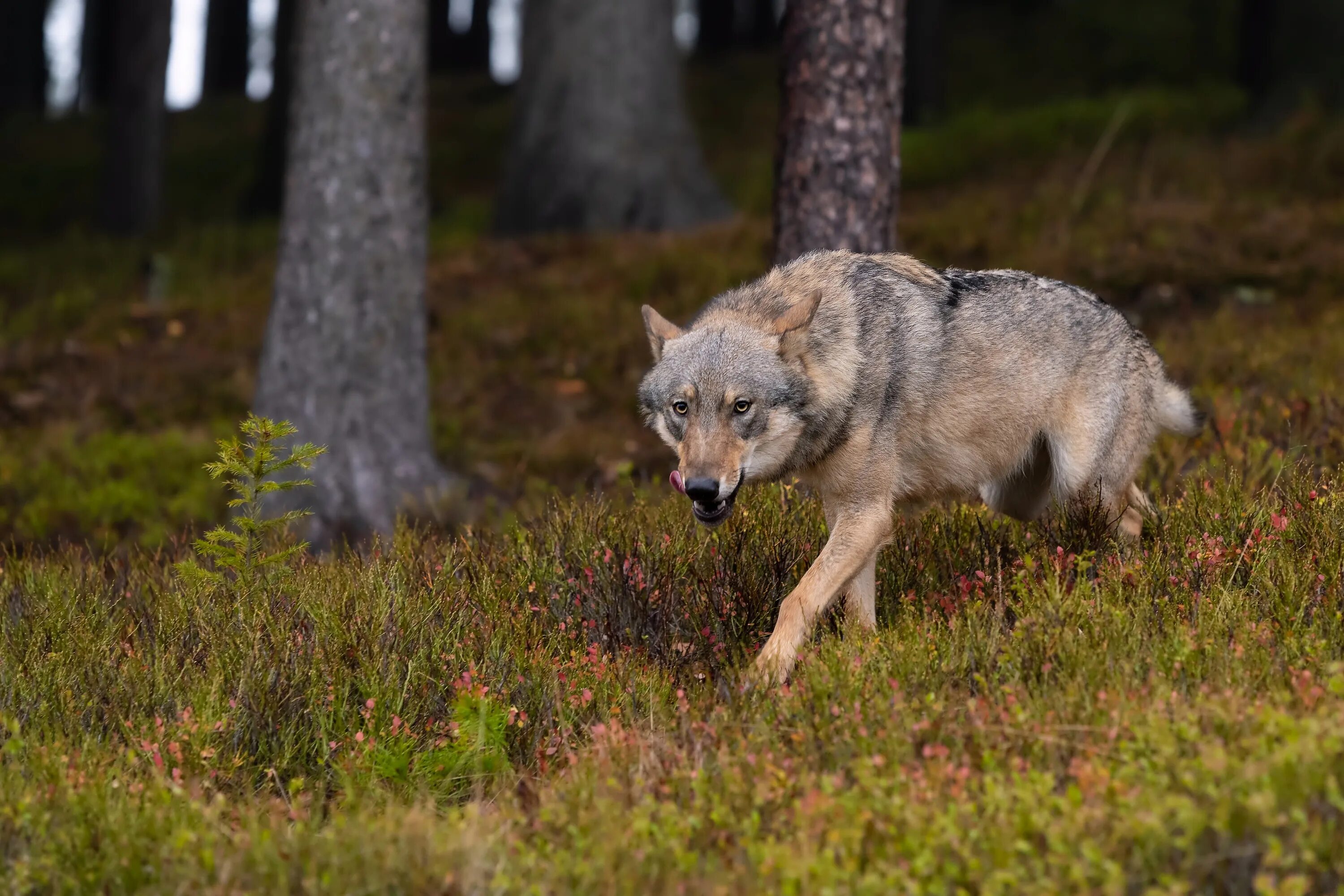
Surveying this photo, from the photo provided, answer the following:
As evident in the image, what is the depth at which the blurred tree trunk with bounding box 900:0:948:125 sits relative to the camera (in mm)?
21234

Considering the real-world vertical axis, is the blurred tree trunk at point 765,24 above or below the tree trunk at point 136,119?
above

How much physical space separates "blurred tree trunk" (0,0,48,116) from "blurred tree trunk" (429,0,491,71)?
10088 millimetres

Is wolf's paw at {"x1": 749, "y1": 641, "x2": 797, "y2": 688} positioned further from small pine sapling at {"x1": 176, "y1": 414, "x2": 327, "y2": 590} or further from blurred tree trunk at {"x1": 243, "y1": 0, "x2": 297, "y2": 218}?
blurred tree trunk at {"x1": 243, "y1": 0, "x2": 297, "y2": 218}

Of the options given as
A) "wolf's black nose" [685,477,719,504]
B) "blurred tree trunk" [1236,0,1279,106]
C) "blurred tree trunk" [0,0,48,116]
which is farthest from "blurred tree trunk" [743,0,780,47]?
"wolf's black nose" [685,477,719,504]

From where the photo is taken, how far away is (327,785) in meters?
4.27

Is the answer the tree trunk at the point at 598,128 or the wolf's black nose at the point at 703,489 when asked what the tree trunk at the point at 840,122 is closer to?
the wolf's black nose at the point at 703,489

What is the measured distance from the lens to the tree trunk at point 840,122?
24.1 feet

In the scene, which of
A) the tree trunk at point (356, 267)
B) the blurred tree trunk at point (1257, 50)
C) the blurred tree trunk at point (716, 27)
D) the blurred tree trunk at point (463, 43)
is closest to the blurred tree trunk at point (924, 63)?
the blurred tree trunk at point (1257, 50)

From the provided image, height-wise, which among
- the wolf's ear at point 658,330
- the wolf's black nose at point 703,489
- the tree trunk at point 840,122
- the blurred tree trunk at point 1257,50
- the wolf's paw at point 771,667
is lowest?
the wolf's paw at point 771,667

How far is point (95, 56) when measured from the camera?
3575cm

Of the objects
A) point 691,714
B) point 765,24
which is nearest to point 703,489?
point 691,714

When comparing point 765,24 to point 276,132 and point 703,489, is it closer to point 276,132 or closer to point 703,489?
point 276,132

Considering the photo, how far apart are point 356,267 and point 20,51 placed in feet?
95.8

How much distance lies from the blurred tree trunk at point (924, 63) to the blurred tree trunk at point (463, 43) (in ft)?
41.9
